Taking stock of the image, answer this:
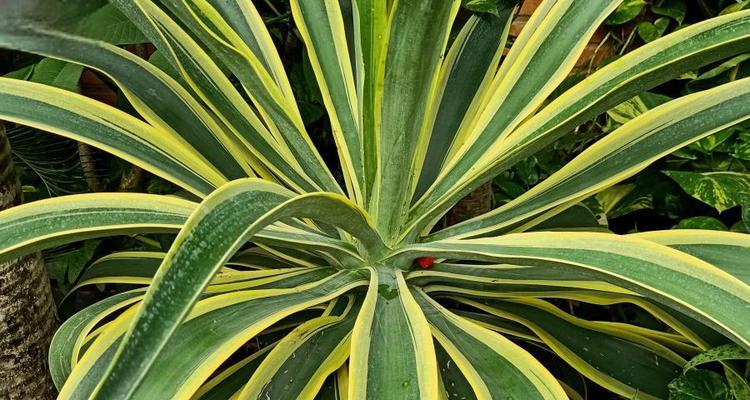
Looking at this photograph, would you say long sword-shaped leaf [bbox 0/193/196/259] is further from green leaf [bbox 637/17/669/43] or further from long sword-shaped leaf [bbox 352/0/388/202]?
green leaf [bbox 637/17/669/43]

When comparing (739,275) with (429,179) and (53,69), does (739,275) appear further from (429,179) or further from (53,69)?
(53,69)

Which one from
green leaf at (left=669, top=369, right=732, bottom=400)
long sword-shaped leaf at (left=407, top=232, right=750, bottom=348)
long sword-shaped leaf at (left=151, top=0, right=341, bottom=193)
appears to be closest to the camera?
long sword-shaped leaf at (left=407, top=232, right=750, bottom=348)

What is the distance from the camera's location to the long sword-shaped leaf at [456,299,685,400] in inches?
33.7

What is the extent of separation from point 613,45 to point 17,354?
1.21 meters

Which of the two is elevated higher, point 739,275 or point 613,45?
point 613,45

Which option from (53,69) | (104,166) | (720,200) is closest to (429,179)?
(720,200)

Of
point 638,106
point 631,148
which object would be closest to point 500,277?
point 631,148

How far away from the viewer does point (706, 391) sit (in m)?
0.82

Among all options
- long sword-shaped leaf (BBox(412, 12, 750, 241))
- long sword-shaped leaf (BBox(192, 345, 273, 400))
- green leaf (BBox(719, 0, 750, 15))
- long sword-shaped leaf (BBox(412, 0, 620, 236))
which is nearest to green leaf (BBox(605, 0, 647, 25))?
green leaf (BBox(719, 0, 750, 15))

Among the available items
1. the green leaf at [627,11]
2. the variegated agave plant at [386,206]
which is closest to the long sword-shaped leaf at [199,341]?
the variegated agave plant at [386,206]

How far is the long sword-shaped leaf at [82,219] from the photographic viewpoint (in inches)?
25.1

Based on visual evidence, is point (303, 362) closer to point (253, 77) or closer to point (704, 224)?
point (253, 77)

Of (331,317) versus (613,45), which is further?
(613,45)

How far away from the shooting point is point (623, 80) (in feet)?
2.43
